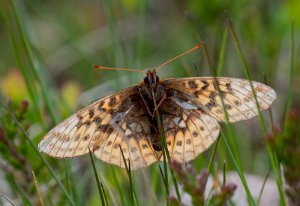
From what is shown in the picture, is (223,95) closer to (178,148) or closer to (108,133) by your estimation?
(178,148)

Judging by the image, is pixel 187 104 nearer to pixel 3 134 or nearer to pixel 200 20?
pixel 3 134

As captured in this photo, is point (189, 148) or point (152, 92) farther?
point (152, 92)

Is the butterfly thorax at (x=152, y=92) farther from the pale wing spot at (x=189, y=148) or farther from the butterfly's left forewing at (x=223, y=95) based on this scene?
the pale wing spot at (x=189, y=148)

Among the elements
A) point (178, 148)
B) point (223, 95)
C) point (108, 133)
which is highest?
point (223, 95)

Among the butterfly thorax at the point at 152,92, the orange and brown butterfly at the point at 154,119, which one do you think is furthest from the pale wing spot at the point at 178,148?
the butterfly thorax at the point at 152,92

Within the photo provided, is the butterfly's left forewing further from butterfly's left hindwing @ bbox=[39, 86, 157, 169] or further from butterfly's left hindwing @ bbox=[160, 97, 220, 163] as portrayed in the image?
butterfly's left hindwing @ bbox=[39, 86, 157, 169]

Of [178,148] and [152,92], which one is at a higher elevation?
[152,92]

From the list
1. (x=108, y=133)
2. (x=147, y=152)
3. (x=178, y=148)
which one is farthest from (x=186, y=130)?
(x=108, y=133)
